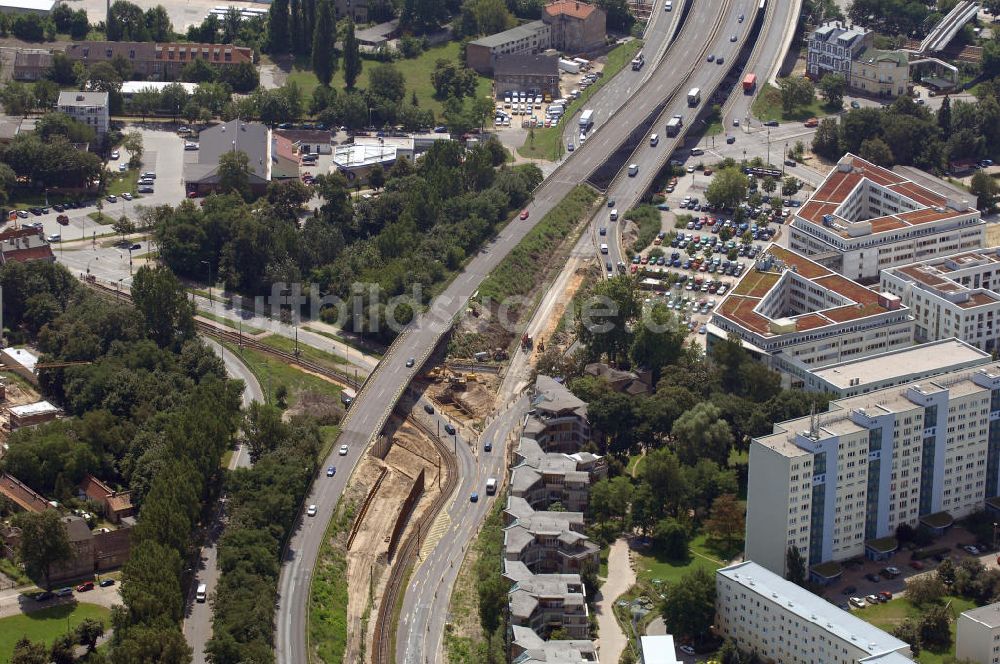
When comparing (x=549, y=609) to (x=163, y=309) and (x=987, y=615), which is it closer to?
(x=987, y=615)

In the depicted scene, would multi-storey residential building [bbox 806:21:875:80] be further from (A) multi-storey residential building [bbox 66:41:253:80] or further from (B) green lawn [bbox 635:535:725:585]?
(B) green lawn [bbox 635:535:725:585]

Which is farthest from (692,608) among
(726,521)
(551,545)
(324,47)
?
(324,47)

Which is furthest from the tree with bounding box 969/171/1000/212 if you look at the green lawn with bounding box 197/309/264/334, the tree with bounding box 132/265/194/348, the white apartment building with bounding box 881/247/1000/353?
the tree with bounding box 132/265/194/348

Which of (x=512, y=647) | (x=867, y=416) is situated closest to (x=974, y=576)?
(x=867, y=416)

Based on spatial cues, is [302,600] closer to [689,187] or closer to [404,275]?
[404,275]

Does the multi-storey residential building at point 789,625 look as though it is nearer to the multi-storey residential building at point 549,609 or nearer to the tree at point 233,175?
the multi-storey residential building at point 549,609
